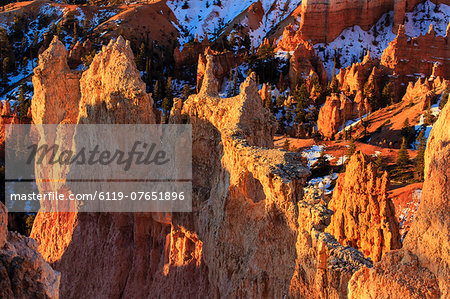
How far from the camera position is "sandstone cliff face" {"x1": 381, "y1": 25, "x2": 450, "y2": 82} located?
63844mm

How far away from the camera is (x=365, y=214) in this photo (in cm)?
1766

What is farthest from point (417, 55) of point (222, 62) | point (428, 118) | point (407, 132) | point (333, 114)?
→ point (222, 62)

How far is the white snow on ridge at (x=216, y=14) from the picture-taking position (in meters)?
103

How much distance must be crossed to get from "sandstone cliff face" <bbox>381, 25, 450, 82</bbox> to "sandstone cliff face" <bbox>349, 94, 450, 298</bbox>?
61.4 metres

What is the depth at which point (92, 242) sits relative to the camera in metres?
15.4

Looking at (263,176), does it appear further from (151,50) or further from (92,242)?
(151,50)

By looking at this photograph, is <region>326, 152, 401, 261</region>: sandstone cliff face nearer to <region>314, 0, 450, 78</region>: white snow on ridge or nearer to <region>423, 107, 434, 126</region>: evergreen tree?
<region>423, 107, 434, 126</region>: evergreen tree

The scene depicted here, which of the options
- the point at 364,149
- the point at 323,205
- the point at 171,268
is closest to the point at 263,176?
the point at 323,205

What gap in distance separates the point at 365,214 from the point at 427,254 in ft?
42.1

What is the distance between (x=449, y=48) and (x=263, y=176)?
65211mm

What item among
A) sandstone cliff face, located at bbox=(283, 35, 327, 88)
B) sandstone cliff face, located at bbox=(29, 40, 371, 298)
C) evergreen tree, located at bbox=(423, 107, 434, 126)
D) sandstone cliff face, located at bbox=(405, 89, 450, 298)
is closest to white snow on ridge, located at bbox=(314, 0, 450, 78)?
sandstone cliff face, located at bbox=(283, 35, 327, 88)

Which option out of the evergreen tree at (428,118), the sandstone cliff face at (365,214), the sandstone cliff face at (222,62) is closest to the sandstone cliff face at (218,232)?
the sandstone cliff face at (365,214)

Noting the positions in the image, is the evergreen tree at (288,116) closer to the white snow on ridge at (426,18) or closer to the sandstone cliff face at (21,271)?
the white snow on ridge at (426,18)

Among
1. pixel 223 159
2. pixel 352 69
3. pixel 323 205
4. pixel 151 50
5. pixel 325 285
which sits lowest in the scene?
pixel 325 285
